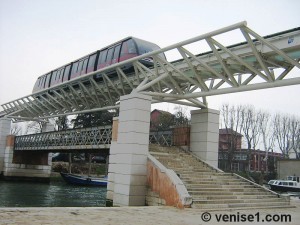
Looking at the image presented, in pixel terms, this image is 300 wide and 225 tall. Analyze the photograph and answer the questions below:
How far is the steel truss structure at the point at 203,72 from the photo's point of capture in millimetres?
12000

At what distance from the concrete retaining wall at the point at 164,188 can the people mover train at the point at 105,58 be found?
8.01 metres

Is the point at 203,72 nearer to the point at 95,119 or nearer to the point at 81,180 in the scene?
the point at 81,180

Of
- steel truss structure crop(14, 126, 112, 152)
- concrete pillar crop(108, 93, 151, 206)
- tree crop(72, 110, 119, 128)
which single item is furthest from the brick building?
concrete pillar crop(108, 93, 151, 206)

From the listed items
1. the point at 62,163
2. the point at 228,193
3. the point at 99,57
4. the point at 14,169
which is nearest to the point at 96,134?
the point at 99,57

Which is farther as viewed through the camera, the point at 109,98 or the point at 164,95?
the point at 109,98

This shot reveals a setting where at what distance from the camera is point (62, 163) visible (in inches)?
1996

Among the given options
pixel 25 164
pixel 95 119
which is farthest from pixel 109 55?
pixel 95 119

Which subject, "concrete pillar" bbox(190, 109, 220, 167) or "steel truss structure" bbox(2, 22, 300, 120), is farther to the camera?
"concrete pillar" bbox(190, 109, 220, 167)

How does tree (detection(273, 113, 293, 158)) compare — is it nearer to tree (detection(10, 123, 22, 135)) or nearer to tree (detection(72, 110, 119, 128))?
tree (detection(72, 110, 119, 128))

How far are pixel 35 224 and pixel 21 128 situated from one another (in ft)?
279

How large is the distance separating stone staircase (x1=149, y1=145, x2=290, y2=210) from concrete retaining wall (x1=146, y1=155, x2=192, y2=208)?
56 centimetres

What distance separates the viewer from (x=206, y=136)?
722 inches

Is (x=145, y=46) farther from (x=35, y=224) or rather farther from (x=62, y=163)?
(x=62, y=163)

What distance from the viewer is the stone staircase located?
13328 mm
